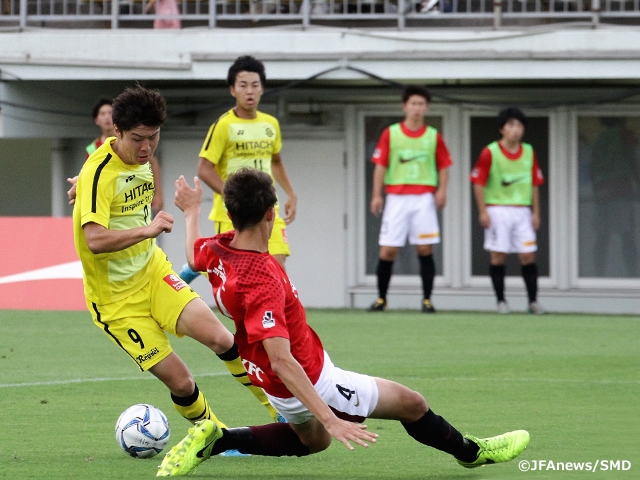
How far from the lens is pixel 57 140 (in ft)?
55.2

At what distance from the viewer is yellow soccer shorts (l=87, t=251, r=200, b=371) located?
5.88 meters

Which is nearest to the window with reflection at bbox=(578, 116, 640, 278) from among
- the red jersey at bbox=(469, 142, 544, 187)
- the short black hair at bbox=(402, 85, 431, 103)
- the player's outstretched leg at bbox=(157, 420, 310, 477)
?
the red jersey at bbox=(469, 142, 544, 187)

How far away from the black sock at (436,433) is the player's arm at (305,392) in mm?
560

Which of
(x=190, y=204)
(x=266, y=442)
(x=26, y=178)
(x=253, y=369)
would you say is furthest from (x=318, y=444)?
(x=26, y=178)

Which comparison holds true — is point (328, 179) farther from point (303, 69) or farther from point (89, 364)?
point (89, 364)

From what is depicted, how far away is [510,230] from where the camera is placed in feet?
44.1

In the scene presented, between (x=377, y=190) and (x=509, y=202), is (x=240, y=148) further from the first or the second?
(x=509, y=202)

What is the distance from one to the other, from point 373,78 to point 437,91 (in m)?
1.47

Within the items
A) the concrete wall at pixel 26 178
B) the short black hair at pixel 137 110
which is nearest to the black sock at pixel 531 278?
the short black hair at pixel 137 110

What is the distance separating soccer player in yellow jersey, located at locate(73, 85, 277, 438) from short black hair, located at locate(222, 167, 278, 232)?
0.88 meters

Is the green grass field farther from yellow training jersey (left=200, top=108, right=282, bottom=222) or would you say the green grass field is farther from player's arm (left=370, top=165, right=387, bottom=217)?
yellow training jersey (left=200, top=108, right=282, bottom=222)

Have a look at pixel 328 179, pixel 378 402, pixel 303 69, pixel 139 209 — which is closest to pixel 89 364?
pixel 139 209

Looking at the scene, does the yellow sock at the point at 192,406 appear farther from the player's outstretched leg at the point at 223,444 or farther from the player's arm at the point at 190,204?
the player's arm at the point at 190,204

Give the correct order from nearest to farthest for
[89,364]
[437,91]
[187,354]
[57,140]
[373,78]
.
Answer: [89,364]
[187,354]
[373,78]
[437,91]
[57,140]
